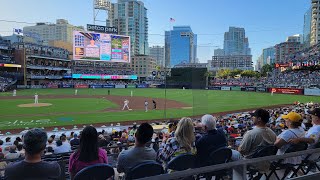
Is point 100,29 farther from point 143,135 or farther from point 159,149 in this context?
point 143,135

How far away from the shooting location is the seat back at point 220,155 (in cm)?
439

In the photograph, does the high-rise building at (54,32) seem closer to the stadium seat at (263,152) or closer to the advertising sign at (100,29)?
the advertising sign at (100,29)

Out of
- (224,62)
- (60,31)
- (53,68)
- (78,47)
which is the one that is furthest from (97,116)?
(224,62)

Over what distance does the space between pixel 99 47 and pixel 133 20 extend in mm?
76090

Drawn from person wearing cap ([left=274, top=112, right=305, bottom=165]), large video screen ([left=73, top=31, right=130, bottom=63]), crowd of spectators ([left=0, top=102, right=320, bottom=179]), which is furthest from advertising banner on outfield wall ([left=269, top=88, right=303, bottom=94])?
person wearing cap ([left=274, top=112, right=305, bottom=165])

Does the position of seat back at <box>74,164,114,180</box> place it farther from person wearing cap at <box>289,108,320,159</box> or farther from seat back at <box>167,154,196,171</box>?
person wearing cap at <box>289,108,320,159</box>

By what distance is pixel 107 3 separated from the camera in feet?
308

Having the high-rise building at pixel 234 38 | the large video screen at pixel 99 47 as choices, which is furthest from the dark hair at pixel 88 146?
the high-rise building at pixel 234 38

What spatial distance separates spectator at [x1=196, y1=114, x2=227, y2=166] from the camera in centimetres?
461

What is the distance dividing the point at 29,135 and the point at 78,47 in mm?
72092

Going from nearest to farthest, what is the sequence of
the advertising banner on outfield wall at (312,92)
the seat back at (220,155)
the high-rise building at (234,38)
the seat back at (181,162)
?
the seat back at (181,162), the seat back at (220,155), the advertising banner on outfield wall at (312,92), the high-rise building at (234,38)

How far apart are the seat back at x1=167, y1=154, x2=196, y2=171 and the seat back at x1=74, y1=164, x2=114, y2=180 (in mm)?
919

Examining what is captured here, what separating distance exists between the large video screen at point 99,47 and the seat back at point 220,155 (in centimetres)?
7052

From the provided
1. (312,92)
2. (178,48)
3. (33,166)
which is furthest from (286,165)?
(312,92)
